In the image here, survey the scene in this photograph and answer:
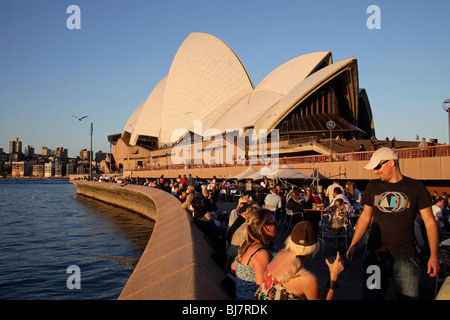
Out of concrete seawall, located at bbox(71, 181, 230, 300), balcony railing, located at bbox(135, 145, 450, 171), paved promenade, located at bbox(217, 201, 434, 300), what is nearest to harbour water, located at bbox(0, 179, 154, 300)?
concrete seawall, located at bbox(71, 181, 230, 300)

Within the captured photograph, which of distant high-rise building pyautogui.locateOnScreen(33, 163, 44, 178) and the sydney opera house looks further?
distant high-rise building pyautogui.locateOnScreen(33, 163, 44, 178)

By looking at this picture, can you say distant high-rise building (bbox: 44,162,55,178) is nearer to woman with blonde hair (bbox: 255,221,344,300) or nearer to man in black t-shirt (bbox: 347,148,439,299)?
man in black t-shirt (bbox: 347,148,439,299)

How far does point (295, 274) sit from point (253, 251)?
72 cm

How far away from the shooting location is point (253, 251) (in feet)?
9.66

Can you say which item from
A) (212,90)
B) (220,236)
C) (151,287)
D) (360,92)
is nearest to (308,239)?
(151,287)

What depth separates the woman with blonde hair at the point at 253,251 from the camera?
2904mm

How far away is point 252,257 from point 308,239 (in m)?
0.67

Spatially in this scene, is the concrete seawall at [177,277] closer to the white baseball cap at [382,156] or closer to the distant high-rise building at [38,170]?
the white baseball cap at [382,156]

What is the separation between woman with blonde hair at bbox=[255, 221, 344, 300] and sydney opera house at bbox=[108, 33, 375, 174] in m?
27.5

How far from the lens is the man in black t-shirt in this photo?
276 centimetres

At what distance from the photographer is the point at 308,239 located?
7.73 feet

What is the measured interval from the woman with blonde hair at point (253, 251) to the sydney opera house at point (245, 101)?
27.0 m

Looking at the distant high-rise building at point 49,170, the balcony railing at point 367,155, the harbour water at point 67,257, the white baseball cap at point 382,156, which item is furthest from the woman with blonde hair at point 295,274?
the distant high-rise building at point 49,170
